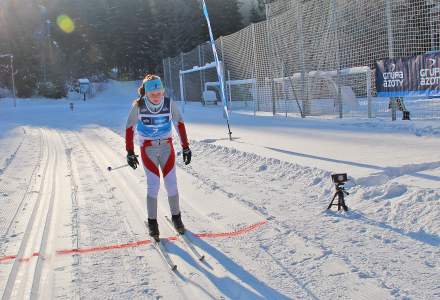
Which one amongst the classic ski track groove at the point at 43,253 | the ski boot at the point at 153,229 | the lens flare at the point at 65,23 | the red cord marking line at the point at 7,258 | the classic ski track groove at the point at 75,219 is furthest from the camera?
the lens flare at the point at 65,23

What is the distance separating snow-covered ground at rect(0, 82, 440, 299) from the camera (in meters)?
4.11

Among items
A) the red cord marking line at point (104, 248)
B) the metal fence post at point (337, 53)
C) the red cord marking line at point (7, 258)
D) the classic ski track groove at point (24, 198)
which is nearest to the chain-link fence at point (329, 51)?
the metal fence post at point (337, 53)

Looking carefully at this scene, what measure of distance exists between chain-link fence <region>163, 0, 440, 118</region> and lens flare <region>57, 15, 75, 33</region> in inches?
1775

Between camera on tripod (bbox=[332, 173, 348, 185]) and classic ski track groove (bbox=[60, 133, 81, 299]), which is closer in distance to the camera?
classic ski track groove (bbox=[60, 133, 81, 299])

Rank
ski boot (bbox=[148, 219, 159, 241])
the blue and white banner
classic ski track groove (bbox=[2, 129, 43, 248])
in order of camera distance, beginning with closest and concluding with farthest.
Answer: ski boot (bbox=[148, 219, 159, 241]) → classic ski track groove (bbox=[2, 129, 43, 248]) → the blue and white banner

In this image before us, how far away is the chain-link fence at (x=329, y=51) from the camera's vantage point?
15.6 meters

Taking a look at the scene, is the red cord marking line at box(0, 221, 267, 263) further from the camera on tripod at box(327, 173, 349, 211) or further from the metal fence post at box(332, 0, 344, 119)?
the metal fence post at box(332, 0, 344, 119)

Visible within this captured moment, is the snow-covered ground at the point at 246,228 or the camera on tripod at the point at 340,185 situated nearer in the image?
the snow-covered ground at the point at 246,228

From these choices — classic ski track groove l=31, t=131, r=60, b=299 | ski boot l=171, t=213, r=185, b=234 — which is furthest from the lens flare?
ski boot l=171, t=213, r=185, b=234

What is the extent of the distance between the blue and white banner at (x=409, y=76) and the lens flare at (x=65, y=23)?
184 feet

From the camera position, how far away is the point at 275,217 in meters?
5.95

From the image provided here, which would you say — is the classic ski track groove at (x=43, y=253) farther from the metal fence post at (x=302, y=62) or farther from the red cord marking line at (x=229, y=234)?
the metal fence post at (x=302, y=62)

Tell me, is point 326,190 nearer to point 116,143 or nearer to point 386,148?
point 386,148

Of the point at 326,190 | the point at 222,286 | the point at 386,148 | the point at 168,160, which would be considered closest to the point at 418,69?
the point at 386,148
